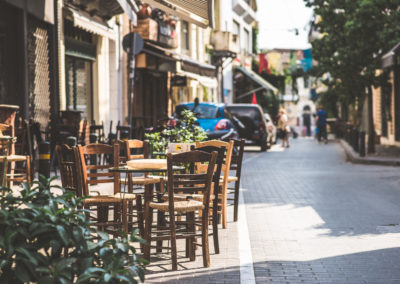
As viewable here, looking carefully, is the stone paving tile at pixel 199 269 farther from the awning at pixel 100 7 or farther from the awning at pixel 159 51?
the awning at pixel 159 51

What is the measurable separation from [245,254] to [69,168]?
195cm

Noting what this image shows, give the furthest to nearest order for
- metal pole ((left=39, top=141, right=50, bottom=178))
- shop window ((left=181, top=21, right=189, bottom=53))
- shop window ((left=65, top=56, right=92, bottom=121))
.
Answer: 1. shop window ((left=181, top=21, right=189, bottom=53))
2. shop window ((left=65, top=56, right=92, bottom=121))
3. metal pole ((left=39, top=141, right=50, bottom=178))

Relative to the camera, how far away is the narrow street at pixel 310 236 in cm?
650

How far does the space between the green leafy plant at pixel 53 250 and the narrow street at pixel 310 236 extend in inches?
80.9

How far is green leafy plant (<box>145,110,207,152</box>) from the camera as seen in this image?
976 cm

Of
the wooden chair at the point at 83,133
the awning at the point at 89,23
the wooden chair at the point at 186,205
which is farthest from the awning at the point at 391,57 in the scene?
the wooden chair at the point at 186,205

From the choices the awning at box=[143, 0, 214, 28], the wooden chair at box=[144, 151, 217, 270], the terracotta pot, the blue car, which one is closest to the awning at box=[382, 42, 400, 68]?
the blue car

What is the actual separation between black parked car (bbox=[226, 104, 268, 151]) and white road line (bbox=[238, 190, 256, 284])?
17707mm

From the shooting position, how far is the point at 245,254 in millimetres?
7418

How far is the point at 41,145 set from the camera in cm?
909

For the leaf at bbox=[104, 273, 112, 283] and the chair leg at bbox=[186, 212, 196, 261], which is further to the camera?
the chair leg at bbox=[186, 212, 196, 261]

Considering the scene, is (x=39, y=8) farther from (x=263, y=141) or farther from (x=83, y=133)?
(x=263, y=141)

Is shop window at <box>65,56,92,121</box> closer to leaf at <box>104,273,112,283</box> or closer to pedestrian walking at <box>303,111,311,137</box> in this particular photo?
leaf at <box>104,273,112,283</box>

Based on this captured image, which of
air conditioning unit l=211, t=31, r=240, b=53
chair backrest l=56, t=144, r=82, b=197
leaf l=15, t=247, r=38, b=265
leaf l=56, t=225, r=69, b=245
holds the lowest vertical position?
leaf l=15, t=247, r=38, b=265
